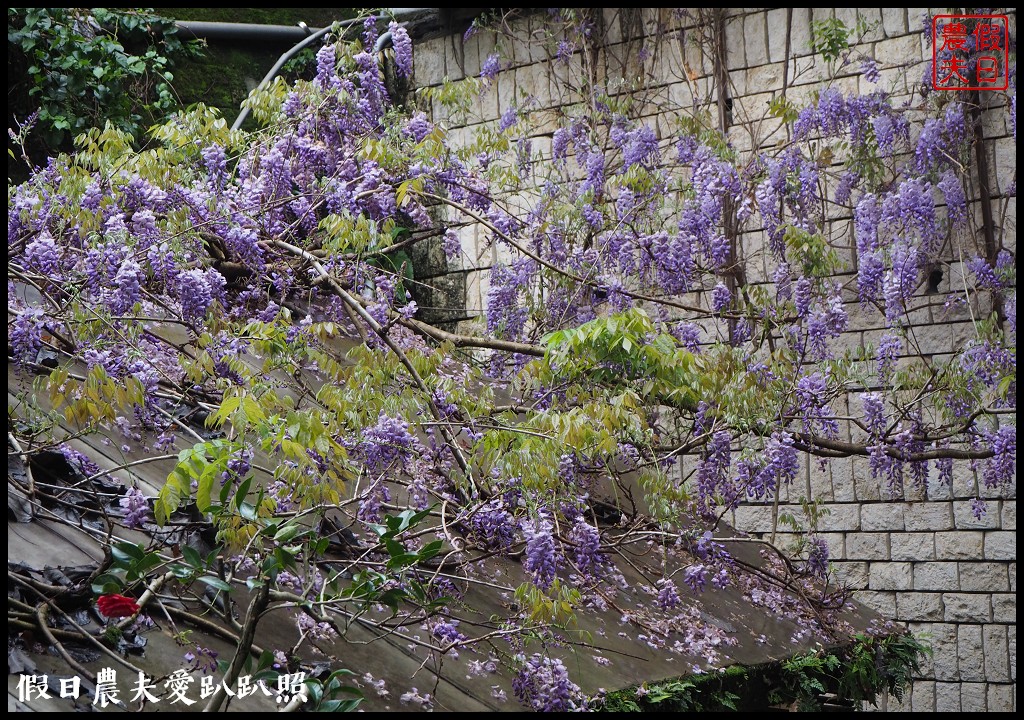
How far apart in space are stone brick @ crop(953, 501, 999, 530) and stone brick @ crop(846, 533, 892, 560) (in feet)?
1.15

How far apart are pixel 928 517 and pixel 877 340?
900 mm

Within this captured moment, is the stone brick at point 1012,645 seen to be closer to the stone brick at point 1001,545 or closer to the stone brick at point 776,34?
the stone brick at point 1001,545

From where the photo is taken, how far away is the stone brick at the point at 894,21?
515 cm

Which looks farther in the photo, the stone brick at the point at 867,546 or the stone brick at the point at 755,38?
the stone brick at the point at 755,38

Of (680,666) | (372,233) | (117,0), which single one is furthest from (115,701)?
(117,0)

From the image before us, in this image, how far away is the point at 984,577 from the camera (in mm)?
4863

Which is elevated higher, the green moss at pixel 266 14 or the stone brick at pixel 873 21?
the green moss at pixel 266 14

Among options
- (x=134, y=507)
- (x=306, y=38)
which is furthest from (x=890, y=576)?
(x=306, y=38)

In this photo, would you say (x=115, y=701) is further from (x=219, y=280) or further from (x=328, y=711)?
(x=219, y=280)

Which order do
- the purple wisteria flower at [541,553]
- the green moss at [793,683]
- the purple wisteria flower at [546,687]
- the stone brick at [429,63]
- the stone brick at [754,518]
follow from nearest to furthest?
1. the purple wisteria flower at [546,687]
2. the purple wisteria flower at [541,553]
3. the green moss at [793,683]
4. the stone brick at [754,518]
5. the stone brick at [429,63]

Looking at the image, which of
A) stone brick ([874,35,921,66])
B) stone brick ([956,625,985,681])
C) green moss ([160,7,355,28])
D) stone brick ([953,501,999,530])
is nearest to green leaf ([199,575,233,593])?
stone brick ([953,501,999,530])

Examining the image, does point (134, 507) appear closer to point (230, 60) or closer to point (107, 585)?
point (107, 585)

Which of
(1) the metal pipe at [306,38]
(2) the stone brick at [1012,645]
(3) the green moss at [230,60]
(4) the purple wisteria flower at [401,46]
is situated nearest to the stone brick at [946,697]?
(2) the stone brick at [1012,645]

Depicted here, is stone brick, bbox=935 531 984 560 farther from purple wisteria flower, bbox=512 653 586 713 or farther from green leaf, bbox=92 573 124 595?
green leaf, bbox=92 573 124 595
